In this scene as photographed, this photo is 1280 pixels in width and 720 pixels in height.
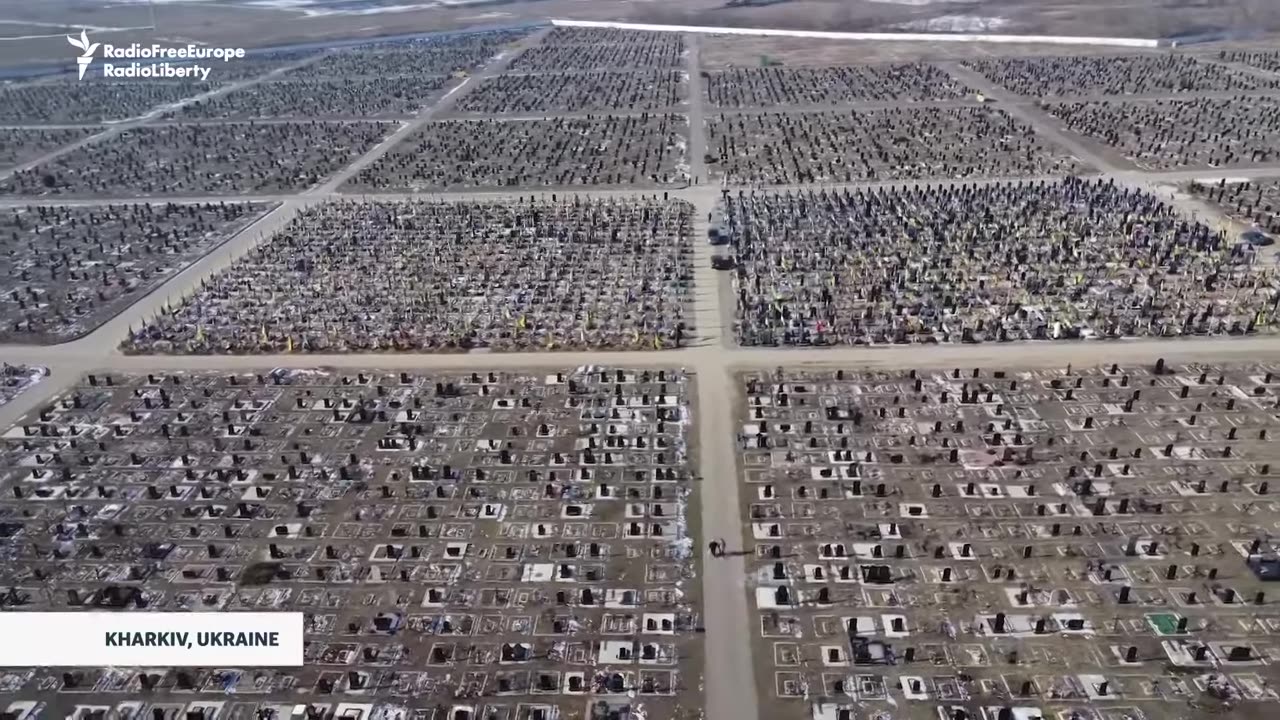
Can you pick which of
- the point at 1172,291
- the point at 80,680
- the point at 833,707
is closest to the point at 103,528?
the point at 80,680

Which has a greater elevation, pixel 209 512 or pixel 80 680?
pixel 209 512

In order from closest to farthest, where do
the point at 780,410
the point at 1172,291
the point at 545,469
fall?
1. the point at 545,469
2. the point at 780,410
3. the point at 1172,291

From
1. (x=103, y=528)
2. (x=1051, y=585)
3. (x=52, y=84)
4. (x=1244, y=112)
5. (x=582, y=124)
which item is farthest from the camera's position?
(x=52, y=84)

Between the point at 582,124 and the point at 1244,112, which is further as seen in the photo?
the point at 582,124

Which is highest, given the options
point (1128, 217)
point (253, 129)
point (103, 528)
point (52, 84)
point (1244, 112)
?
point (52, 84)

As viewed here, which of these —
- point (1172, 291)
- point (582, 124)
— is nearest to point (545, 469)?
point (1172, 291)

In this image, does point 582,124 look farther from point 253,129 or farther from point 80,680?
point 80,680
